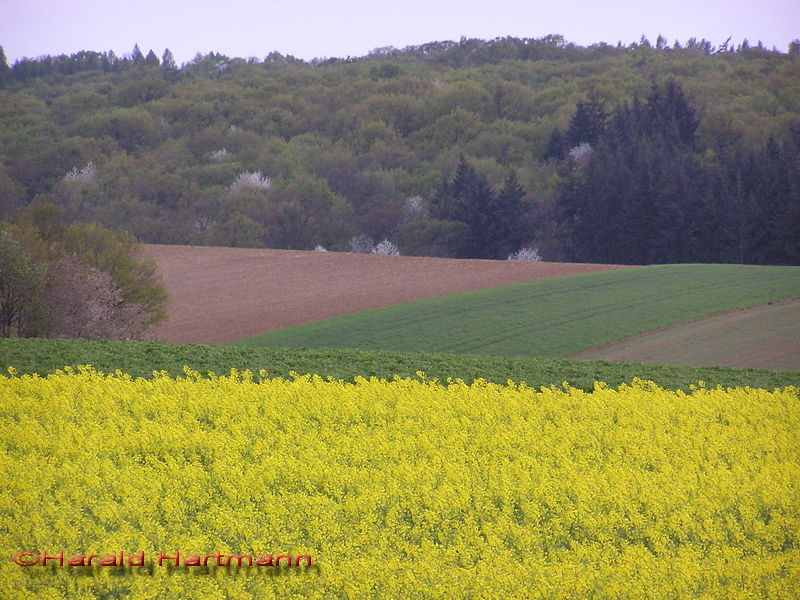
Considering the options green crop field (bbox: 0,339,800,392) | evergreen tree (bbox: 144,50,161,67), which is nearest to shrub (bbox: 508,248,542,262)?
green crop field (bbox: 0,339,800,392)

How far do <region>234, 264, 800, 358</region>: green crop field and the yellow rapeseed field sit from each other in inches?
466

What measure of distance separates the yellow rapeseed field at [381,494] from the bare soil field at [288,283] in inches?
602

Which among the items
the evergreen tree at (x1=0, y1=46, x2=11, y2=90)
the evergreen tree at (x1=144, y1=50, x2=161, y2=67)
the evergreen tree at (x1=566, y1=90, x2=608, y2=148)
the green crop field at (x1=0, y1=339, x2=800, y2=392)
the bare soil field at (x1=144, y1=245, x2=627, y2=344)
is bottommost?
the bare soil field at (x1=144, y1=245, x2=627, y2=344)

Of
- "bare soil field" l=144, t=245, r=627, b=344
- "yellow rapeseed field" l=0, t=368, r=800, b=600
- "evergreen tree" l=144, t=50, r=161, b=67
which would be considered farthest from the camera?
"evergreen tree" l=144, t=50, r=161, b=67

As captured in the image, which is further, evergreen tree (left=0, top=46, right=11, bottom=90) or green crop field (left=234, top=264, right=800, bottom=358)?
evergreen tree (left=0, top=46, right=11, bottom=90)

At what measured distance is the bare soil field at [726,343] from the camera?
69.6 feet

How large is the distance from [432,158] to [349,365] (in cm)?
5505

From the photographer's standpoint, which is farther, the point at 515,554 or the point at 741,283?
the point at 741,283

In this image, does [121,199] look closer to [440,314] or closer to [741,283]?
[440,314]

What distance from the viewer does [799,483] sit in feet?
32.1

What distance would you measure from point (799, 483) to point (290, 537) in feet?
20.5

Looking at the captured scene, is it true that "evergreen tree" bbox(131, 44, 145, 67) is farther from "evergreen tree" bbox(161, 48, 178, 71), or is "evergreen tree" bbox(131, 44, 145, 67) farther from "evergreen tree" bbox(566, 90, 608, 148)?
"evergreen tree" bbox(566, 90, 608, 148)

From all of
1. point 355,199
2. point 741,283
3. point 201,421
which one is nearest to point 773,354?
point 741,283

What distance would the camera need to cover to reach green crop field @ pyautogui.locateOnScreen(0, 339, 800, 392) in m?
14.5
